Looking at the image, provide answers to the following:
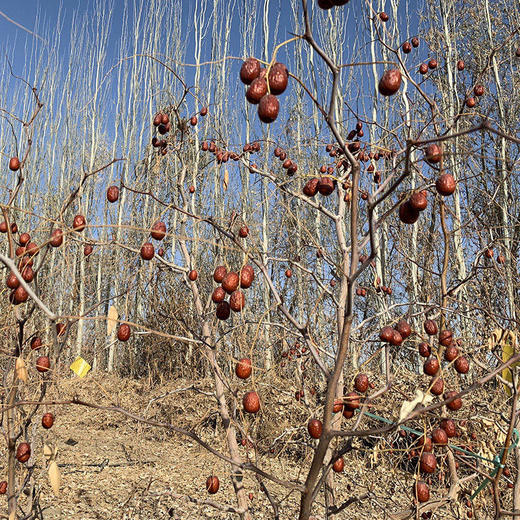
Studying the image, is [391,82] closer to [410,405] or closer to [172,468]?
[410,405]

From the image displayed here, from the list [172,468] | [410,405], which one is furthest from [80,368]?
[172,468]

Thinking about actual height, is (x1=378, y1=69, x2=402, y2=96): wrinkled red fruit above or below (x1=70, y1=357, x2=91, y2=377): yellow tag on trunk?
above

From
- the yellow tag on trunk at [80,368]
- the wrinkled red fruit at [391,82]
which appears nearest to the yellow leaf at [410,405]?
the wrinkled red fruit at [391,82]

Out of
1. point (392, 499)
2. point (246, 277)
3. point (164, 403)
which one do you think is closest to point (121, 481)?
point (164, 403)

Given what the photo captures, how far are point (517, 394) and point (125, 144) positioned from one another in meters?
9.30

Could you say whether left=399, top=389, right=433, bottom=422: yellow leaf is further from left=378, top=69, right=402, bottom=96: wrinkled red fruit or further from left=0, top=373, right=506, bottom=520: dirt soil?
left=0, top=373, right=506, bottom=520: dirt soil

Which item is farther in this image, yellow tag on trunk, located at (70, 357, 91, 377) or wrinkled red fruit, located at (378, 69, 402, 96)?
yellow tag on trunk, located at (70, 357, 91, 377)

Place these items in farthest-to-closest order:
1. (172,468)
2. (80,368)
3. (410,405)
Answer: (172,468) < (80,368) < (410,405)

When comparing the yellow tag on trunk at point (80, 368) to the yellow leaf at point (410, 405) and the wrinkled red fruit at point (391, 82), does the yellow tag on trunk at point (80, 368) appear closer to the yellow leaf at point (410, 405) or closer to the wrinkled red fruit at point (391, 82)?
the yellow leaf at point (410, 405)

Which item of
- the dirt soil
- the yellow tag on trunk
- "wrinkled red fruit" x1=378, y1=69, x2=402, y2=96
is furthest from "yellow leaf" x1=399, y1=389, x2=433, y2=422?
the dirt soil

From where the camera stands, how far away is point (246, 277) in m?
1.10

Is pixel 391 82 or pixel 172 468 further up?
pixel 391 82

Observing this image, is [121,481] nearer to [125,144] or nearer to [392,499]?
[392,499]

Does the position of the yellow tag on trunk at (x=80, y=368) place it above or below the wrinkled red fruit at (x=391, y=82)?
below
